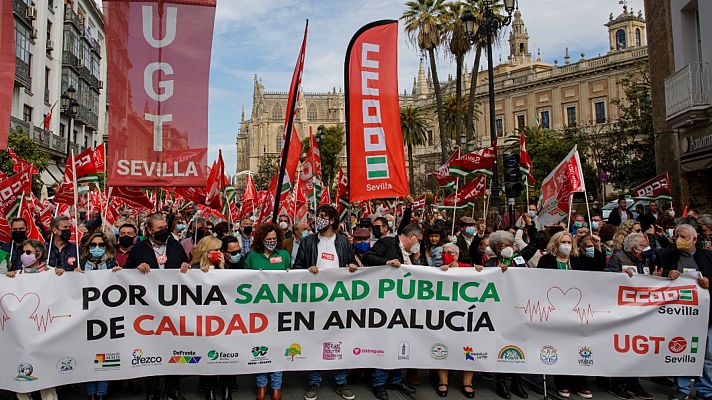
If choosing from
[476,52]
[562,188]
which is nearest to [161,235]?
[562,188]

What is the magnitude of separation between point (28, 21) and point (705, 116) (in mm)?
32310

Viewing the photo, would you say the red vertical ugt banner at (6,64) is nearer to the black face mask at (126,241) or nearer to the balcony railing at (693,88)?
the black face mask at (126,241)

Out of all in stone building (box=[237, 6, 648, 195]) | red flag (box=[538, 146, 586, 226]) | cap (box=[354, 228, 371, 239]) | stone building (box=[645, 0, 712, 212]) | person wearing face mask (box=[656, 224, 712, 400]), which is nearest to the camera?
person wearing face mask (box=[656, 224, 712, 400])

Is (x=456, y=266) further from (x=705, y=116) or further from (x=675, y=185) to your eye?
(x=675, y=185)

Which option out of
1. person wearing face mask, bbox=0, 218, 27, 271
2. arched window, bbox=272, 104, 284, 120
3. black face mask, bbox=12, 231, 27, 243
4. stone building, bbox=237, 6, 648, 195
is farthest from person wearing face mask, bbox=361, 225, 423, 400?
arched window, bbox=272, 104, 284, 120

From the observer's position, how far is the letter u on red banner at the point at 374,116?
733 cm

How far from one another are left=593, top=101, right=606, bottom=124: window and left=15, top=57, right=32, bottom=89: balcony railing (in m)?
52.4

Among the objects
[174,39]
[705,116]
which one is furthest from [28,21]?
[705,116]

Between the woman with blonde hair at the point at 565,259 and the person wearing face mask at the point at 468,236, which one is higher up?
the person wearing face mask at the point at 468,236

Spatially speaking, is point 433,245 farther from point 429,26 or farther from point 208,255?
point 429,26

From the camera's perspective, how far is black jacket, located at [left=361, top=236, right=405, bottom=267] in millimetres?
6090

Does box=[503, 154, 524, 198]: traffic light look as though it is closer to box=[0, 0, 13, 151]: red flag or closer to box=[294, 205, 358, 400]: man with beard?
box=[294, 205, 358, 400]: man with beard

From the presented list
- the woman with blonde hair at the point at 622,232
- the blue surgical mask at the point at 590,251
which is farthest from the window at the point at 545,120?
the blue surgical mask at the point at 590,251

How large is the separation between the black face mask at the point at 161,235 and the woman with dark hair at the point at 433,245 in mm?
3087
